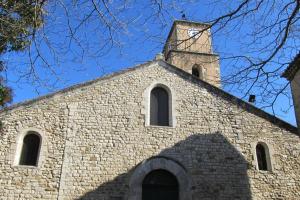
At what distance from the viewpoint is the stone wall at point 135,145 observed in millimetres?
→ 10156

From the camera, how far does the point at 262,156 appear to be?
11.7 meters

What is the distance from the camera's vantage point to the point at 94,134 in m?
11.0

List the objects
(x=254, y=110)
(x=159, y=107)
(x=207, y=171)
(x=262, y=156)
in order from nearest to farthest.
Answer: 1. (x=207, y=171)
2. (x=262, y=156)
3. (x=159, y=107)
4. (x=254, y=110)

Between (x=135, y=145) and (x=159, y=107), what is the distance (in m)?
1.73

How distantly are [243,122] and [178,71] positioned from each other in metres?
3.01

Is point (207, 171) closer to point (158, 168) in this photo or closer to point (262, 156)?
point (158, 168)

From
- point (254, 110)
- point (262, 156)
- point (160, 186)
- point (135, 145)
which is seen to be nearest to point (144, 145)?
point (135, 145)

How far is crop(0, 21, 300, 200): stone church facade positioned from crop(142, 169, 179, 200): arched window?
0.10ft

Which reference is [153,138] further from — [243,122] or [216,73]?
[216,73]

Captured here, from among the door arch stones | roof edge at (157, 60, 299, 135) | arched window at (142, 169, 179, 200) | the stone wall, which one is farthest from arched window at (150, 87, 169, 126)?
arched window at (142, 169, 179, 200)

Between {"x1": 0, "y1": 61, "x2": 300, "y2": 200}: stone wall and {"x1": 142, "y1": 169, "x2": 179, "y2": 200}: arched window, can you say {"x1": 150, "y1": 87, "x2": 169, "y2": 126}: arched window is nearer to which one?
{"x1": 0, "y1": 61, "x2": 300, "y2": 200}: stone wall

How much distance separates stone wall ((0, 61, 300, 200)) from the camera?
33.3ft

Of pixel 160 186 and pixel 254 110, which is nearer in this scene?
→ pixel 160 186

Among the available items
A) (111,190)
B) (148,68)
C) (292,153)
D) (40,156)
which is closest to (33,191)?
(40,156)
